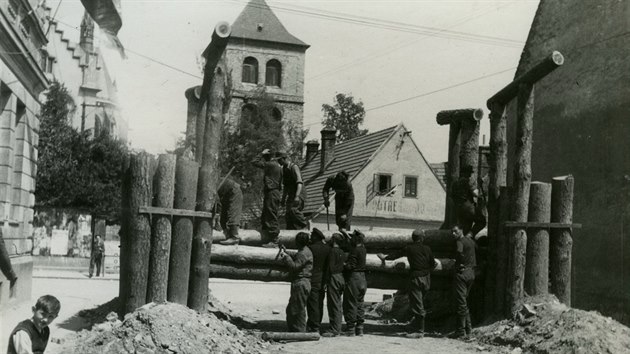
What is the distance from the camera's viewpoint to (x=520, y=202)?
12414mm

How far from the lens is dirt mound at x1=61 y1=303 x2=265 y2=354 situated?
853 centimetres

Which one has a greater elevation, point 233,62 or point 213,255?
Answer: point 233,62

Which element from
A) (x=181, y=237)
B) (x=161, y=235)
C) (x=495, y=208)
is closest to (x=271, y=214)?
(x=181, y=237)

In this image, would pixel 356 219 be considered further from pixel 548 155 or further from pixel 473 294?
pixel 473 294

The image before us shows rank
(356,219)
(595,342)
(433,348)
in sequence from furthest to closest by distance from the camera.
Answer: (356,219), (433,348), (595,342)

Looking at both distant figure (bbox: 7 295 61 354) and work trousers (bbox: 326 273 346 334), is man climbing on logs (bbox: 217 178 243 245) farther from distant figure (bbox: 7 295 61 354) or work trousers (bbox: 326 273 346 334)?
distant figure (bbox: 7 295 61 354)

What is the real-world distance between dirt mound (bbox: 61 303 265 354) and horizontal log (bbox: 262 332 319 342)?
1022 millimetres

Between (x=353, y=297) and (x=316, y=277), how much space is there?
79cm

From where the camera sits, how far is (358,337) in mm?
11992

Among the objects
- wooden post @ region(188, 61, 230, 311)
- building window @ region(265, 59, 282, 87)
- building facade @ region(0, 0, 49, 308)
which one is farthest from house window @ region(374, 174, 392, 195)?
building window @ region(265, 59, 282, 87)

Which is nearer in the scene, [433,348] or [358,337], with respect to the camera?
[433,348]

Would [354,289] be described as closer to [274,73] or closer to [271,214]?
[271,214]

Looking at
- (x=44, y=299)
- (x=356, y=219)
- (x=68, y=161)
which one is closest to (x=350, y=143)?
(x=356, y=219)

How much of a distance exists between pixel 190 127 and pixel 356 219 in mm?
24446
